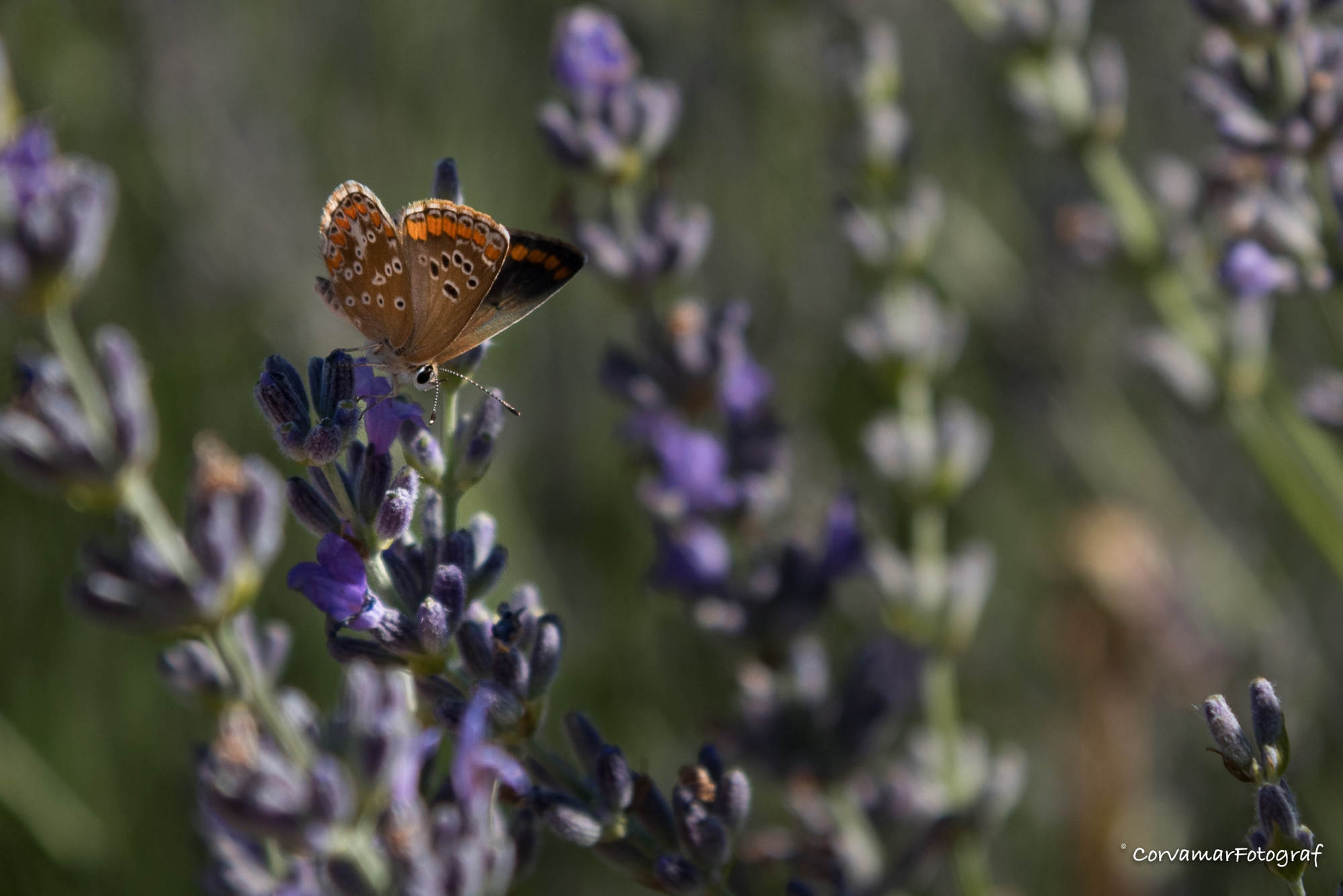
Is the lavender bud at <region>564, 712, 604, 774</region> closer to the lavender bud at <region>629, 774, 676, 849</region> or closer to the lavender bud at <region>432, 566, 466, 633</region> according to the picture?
the lavender bud at <region>629, 774, 676, 849</region>

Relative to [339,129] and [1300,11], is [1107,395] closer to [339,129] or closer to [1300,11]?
[1300,11]

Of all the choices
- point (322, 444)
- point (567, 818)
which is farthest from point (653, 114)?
point (567, 818)

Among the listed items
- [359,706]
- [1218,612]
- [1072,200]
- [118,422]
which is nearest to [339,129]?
[1072,200]

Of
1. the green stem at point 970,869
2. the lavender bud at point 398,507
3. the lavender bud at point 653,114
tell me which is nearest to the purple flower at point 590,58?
the lavender bud at point 653,114

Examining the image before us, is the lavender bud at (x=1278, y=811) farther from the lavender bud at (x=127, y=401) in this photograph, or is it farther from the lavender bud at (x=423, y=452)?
the lavender bud at (x=127, y=401)

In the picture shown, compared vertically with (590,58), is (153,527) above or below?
below

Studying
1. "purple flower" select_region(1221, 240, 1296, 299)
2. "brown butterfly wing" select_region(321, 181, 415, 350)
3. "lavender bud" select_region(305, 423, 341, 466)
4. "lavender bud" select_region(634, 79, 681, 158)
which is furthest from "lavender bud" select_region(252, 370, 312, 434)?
"purple flower" select_region(1221, 240, 1296, 299)

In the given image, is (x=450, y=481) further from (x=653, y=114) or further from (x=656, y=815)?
(x=653, y=114)
